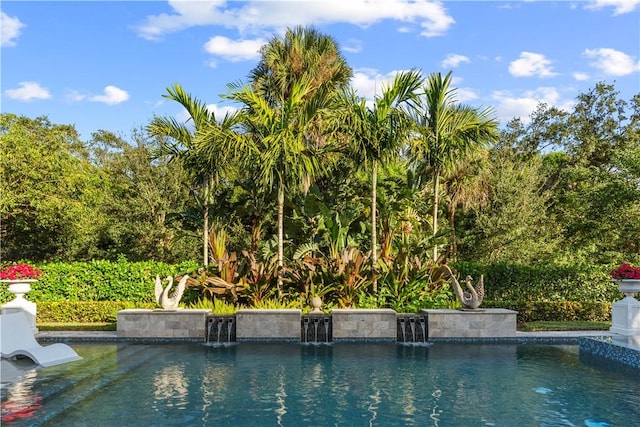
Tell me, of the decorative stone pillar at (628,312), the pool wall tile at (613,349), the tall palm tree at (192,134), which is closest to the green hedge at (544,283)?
the decorative stone pillar at (628,312)

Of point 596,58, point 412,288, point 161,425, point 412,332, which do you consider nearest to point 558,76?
point 596,58

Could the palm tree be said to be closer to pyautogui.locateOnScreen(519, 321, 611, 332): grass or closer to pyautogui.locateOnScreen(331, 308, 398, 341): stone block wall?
pyautogui.locateOnScreen(331, 308, 398, 341): stone block wall

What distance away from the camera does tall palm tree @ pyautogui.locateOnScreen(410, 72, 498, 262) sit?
14719mm

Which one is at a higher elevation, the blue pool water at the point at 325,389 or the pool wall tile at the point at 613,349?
the pool wall tile at the point at 613,349

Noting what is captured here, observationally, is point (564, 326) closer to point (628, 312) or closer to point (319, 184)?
point (628, 312)

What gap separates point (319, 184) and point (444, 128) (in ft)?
18.5

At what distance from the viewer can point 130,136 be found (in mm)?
21188

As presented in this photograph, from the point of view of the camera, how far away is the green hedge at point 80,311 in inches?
571

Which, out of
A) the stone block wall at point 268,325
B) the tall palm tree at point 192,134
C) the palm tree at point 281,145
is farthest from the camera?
the tall palm tree at point 192,134

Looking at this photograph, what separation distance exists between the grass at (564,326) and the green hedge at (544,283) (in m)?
1.66

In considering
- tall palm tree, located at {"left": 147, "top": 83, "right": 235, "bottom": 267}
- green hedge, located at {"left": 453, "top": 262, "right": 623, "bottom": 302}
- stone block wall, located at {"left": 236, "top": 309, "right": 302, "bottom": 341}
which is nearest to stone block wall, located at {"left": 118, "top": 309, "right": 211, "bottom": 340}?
stone block wall, located at {"left": 236, "top": 309, "right": 302, "bottom": 341}

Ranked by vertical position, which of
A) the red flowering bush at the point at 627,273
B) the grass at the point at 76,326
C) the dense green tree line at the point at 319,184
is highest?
the dense green tree line at the point at 319,184

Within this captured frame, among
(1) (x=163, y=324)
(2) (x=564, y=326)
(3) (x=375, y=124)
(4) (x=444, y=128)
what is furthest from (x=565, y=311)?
(1) (x=163, y=324)

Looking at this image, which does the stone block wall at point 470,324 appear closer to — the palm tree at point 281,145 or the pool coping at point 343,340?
the pool coping at point 343,340
